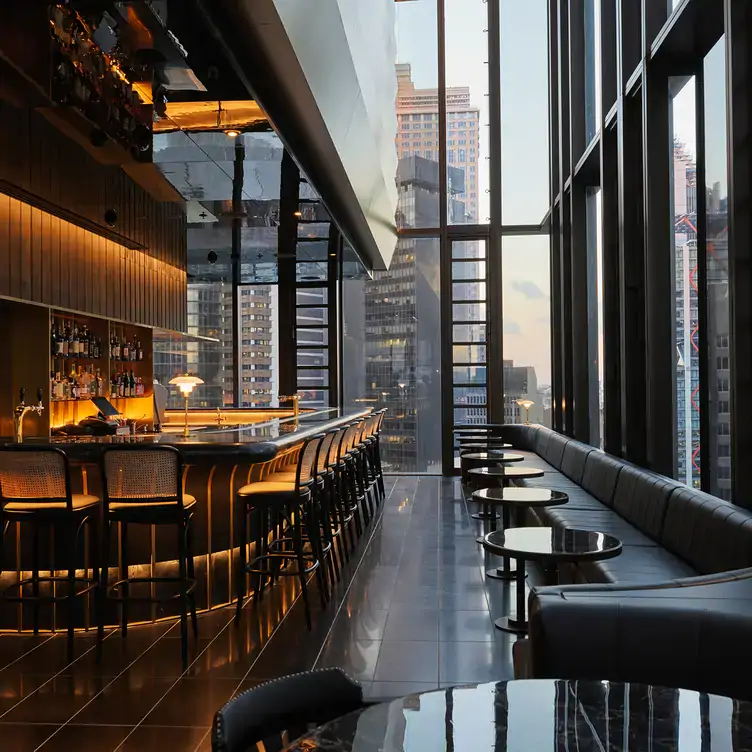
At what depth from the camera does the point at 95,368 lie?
25.8ft

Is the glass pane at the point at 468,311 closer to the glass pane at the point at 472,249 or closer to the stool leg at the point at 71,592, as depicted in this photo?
the glass pane at the point at 472,249

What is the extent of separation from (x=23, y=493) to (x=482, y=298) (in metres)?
8.99

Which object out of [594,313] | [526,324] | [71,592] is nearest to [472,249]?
[526,324]

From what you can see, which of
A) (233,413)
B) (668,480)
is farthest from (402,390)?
(668,480)

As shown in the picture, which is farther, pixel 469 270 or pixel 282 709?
pixel 469 270

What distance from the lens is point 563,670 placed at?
8.07 feet

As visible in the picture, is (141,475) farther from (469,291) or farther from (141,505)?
(469,291)

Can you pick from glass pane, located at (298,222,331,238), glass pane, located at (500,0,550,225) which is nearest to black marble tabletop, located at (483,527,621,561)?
glass pane, located at (298,222,331,238)

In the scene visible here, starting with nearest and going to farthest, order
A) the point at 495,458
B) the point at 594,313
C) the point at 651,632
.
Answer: the point at 651,632 → the point at 495,458 → the point at 594,313

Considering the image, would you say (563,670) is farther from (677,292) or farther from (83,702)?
(677,292)

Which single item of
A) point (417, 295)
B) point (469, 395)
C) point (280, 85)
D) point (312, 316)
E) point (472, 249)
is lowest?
point (469, 395)

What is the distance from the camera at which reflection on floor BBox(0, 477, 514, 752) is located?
3.26 m

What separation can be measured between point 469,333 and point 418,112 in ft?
12.3

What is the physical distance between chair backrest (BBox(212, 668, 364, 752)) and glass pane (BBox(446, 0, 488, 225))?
11.2 metres
